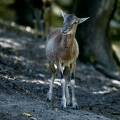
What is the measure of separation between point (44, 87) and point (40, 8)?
9415mm

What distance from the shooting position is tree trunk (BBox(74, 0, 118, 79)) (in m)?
21.4

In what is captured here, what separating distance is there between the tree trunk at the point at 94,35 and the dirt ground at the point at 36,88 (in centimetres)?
51

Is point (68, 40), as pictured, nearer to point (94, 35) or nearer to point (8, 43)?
point (8, 43)

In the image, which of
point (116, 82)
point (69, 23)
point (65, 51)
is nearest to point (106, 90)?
point (116, 82)

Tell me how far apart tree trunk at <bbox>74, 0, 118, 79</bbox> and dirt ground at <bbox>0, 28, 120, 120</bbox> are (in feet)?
1.66

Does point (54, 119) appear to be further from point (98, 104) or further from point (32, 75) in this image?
point (32, 75)

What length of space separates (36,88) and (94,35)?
7161mm

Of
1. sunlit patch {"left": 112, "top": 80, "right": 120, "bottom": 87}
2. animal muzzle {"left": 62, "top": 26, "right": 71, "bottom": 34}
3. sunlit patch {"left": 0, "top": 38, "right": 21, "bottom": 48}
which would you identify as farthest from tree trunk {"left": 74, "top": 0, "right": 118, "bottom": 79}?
animal muzzle {"left": 62, "top": 26, "right": 71, "bottom": 34}

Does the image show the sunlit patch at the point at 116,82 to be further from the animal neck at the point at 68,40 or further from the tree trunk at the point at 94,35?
the animal neck at the point at 68,40

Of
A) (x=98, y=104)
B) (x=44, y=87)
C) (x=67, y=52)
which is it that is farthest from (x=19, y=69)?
(x=67, y=52)

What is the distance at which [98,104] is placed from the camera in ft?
48.0

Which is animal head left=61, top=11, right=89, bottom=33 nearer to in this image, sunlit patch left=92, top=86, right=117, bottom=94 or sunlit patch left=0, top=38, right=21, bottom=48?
sunlit patch left=92, top=86, right=117, bottom=94

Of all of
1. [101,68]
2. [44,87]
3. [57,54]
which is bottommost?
[101,68]

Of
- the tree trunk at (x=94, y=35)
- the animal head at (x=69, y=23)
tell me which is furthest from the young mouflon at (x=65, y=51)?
the tree trunk at (x=94, y=35)
